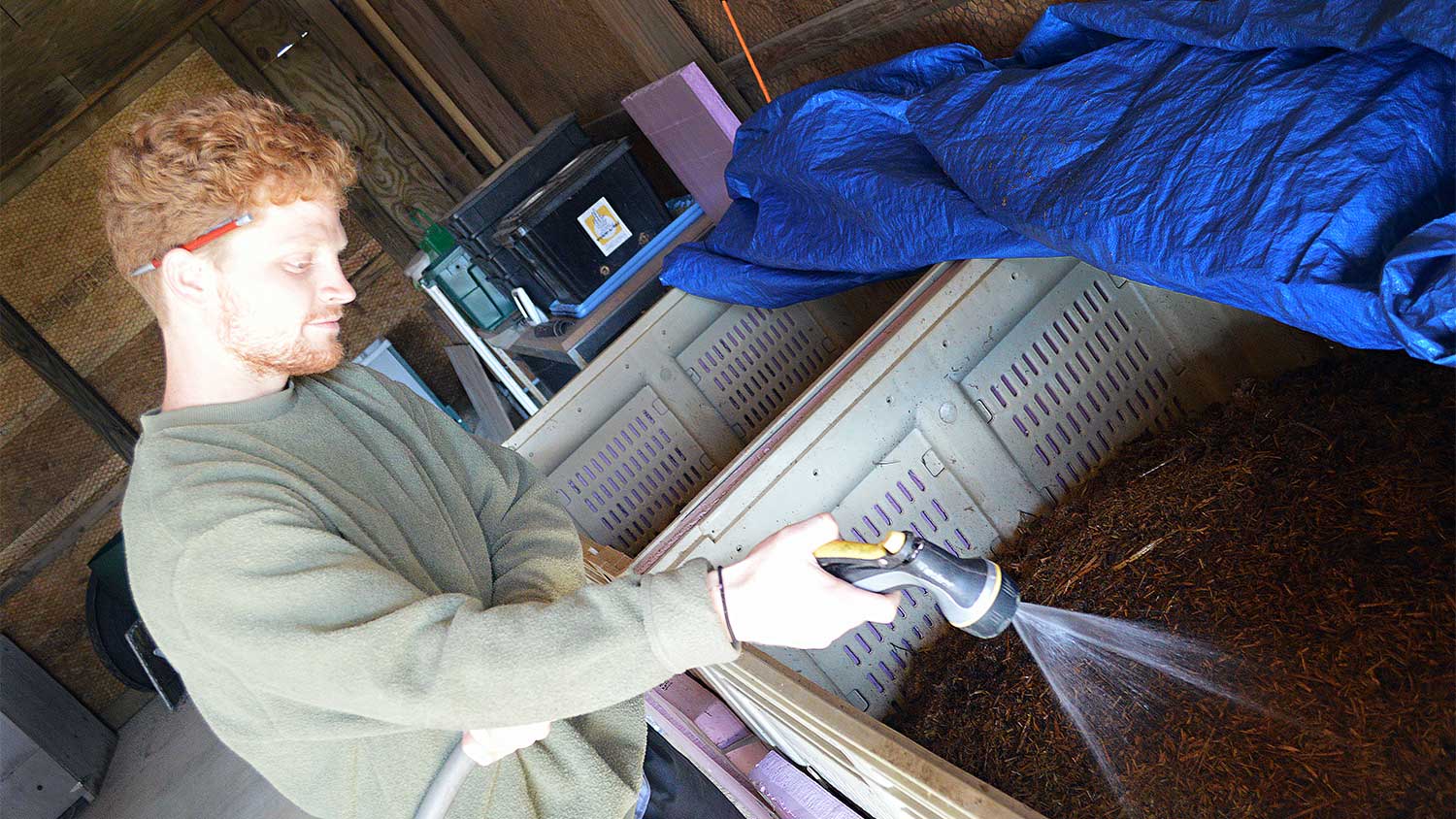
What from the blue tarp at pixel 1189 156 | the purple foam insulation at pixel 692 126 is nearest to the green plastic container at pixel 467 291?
the purple foam insulation at pixel 692 126

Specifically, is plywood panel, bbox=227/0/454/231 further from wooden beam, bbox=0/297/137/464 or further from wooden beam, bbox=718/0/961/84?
wooden beam, bbox=718/0/961/84

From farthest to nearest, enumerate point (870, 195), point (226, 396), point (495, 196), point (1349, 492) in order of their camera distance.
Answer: point (495, 196) < point (870, 195) < point (1349, 492) < point (226, 396)

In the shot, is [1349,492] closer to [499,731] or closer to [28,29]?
[499,731]

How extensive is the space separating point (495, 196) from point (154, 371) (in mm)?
2479

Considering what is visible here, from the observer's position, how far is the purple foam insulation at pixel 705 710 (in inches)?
77.8

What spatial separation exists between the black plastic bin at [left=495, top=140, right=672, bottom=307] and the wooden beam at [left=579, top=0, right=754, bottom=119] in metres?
0.28

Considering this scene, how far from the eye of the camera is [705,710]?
2023mm

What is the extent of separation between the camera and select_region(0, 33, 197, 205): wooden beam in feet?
14.4

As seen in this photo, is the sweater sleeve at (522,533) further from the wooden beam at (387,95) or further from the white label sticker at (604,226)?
the wooden beam at (387,95)

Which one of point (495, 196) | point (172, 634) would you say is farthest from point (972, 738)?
point (495, 196)

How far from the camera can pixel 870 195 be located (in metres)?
1.91

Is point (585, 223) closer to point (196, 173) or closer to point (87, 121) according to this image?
point (196, 173)

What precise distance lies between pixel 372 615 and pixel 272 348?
349mm

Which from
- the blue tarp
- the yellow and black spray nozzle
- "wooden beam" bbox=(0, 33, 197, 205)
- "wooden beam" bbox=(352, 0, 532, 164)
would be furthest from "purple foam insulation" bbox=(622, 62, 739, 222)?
"wooden beam" bbox=(0, 33, 197, 205)
